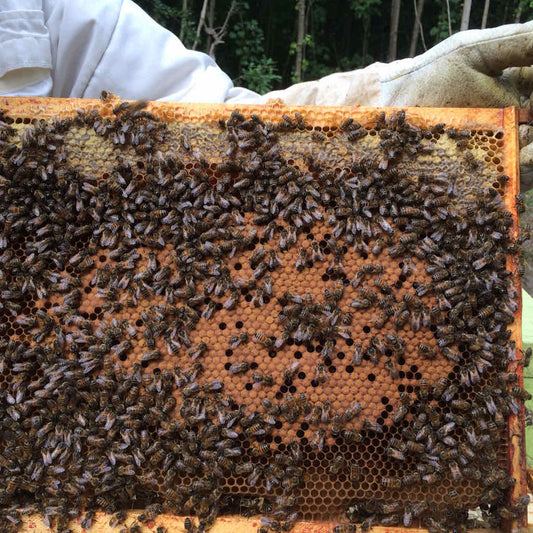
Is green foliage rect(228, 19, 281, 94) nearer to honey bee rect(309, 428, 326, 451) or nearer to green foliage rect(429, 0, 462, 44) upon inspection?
green foliage rect(429, 0, 462, 44)

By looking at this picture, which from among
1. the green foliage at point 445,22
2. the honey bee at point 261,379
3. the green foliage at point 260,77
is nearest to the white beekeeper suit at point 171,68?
the honey bee at point 261,379

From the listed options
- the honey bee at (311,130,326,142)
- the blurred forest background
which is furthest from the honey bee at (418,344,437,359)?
the blurred forest background

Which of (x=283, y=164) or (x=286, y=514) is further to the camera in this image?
(x=283, y=164)

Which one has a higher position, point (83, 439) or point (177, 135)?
point (177, 135)

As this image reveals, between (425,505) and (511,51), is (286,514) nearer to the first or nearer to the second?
(425,505)

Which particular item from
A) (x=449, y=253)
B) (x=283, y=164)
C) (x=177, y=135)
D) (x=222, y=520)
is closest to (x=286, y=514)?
(x=222, y=520)

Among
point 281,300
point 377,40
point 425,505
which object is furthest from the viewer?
point 377,40

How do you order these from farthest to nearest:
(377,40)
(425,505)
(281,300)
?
1. (377,40)
2. (281,300)
3. (425,505)
